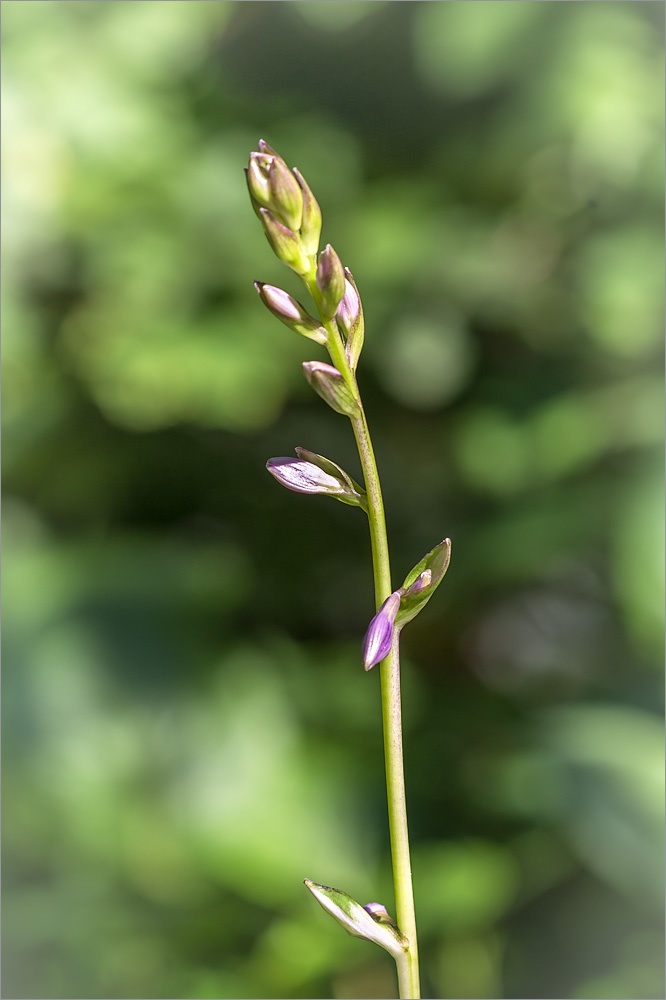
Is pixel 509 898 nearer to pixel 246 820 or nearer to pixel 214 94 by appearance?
pixel 246 820

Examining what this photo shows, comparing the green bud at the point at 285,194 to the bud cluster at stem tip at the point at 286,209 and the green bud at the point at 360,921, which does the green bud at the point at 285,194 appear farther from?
the green bud at the point at 360,921

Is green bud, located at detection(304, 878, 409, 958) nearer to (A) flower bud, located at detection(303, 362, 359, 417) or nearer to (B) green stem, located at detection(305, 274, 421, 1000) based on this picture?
(B) green stem, located at detection(305, 274, 421, 1000)

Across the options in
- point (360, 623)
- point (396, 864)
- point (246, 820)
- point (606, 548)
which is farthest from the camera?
point (360, 623)

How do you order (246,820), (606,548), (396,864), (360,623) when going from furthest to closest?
(360,623) → (606,548) → (246,820) → (396,864)

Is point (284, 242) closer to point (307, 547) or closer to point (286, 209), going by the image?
point (286, 209)

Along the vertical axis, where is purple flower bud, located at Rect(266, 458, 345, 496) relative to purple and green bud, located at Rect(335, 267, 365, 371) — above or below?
below

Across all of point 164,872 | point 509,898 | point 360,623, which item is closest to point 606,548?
point 360,623

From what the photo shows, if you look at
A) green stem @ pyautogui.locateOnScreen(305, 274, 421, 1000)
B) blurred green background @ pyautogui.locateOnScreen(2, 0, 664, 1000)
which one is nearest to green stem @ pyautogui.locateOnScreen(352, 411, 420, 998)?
green stem @ pyautogui.locateOnScreen(305, 274, 421, 1000)
